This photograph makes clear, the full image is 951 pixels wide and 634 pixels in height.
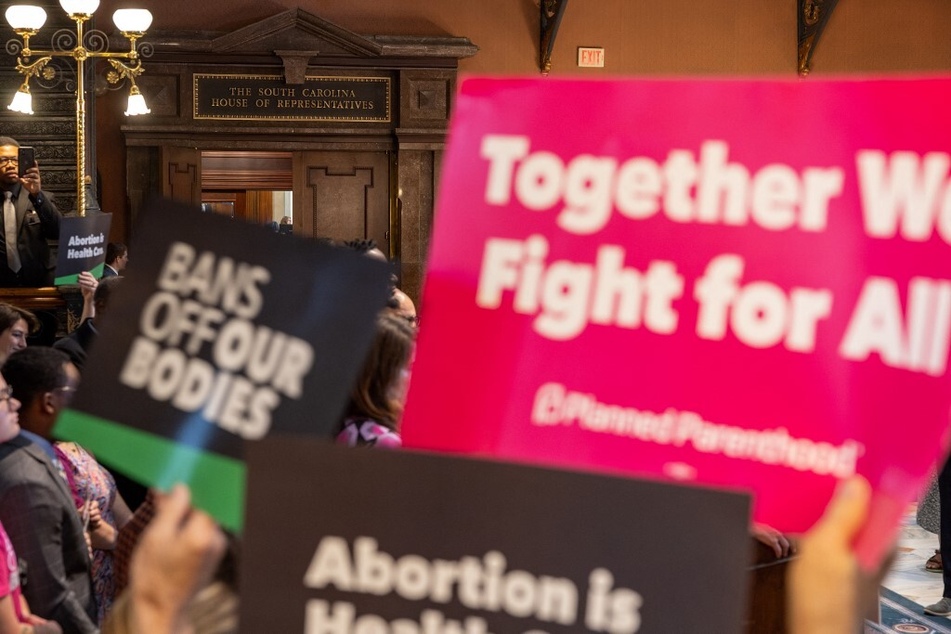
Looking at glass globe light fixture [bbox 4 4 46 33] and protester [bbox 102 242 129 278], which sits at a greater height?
glass globe light fixture [bbox 4 4 46 33]

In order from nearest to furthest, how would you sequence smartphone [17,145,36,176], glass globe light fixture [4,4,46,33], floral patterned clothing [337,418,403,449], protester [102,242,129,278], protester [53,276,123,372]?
floral patterned clothing [337,418,403,449] < protester [53,276,123,372] < smartphone [17,145,36,176] < glass globe light fixture [4,4,46,33] < protester [102,242,129,278]

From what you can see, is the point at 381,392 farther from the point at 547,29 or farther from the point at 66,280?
the point at 547,29

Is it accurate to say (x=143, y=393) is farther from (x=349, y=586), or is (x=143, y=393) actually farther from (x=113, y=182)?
(x=113, y=182)

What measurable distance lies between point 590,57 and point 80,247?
21.5ft

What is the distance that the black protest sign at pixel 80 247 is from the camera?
20.7 ft

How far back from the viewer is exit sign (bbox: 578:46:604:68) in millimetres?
11766

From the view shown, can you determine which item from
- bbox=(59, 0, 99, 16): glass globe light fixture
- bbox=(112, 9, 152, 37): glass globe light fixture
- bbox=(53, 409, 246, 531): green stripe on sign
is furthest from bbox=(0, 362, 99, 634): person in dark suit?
bbox=(112, 9, 152, 37): glass globe light fixture

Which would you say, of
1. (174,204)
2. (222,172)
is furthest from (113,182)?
(174,204)

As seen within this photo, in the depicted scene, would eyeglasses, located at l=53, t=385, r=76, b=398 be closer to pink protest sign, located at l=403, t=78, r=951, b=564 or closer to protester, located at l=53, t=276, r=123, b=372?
protester, located at l=53, t=276, r=123, b=372

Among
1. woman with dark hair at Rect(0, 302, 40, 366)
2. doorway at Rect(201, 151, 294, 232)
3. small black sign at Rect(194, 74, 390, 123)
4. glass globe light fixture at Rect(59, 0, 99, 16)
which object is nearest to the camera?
woman with dark hair at Rect(0, 302, 40, 366)

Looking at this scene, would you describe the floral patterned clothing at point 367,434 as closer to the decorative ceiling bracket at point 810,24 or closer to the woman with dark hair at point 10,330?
the woman with dark hair at point 10,330

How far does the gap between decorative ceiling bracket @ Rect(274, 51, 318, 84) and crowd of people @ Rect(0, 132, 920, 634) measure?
7.17 meters

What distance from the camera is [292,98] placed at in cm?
1142

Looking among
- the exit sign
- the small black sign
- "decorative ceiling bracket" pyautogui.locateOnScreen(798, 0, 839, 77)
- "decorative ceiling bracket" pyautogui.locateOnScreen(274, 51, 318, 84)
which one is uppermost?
"decorative ceiling bracket" pyautogui.locateOnScreen(798, 0, 839, 77)
